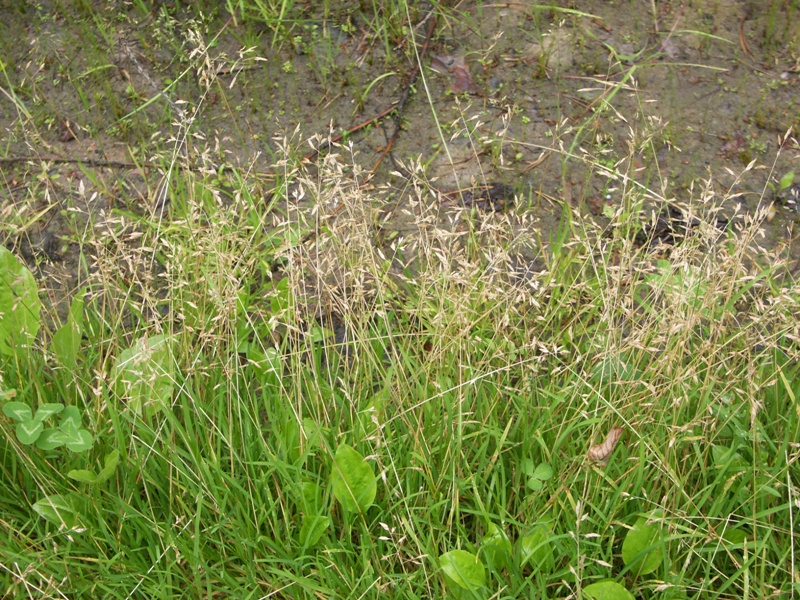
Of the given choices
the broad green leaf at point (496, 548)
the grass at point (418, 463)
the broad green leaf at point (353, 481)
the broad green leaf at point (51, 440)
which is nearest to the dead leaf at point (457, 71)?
the grass at point (418, 463)

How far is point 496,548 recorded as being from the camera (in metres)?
1.83

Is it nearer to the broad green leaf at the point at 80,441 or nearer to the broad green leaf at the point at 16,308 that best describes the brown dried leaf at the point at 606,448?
the broad green leaf at the point at 80,441

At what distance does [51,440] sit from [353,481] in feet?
2.76

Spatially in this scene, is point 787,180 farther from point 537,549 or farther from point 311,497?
point 311,497

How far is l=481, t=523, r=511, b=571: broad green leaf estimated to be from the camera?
181 centimetres

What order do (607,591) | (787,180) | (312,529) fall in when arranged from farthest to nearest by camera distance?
(787,180) → (312,529) → (607,591)

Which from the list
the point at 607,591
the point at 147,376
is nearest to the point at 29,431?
the point at 147,376

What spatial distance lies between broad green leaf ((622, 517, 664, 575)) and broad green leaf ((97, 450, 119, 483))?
135 centimetres

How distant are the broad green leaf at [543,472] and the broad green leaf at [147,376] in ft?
3.42

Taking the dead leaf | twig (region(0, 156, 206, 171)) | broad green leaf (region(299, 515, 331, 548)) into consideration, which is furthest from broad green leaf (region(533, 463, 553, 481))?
twig (region(0, 156, 206, 171))

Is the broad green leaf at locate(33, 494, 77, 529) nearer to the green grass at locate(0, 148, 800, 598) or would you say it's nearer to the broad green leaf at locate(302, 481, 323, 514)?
the green grass at locate(0, 148, 800, 598)

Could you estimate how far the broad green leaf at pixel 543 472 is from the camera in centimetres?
198

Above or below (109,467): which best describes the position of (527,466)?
below

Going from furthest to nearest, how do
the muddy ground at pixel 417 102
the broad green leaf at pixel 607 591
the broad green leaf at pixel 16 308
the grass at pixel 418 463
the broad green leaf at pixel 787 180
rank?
the muddy ground at pixel 417 102 < the broad green leaf at pixel 787 180 < the broad green leaf at pixel 16 308 < the grass at pixel 418 463 < the broad green leaf at pixel 607 591
